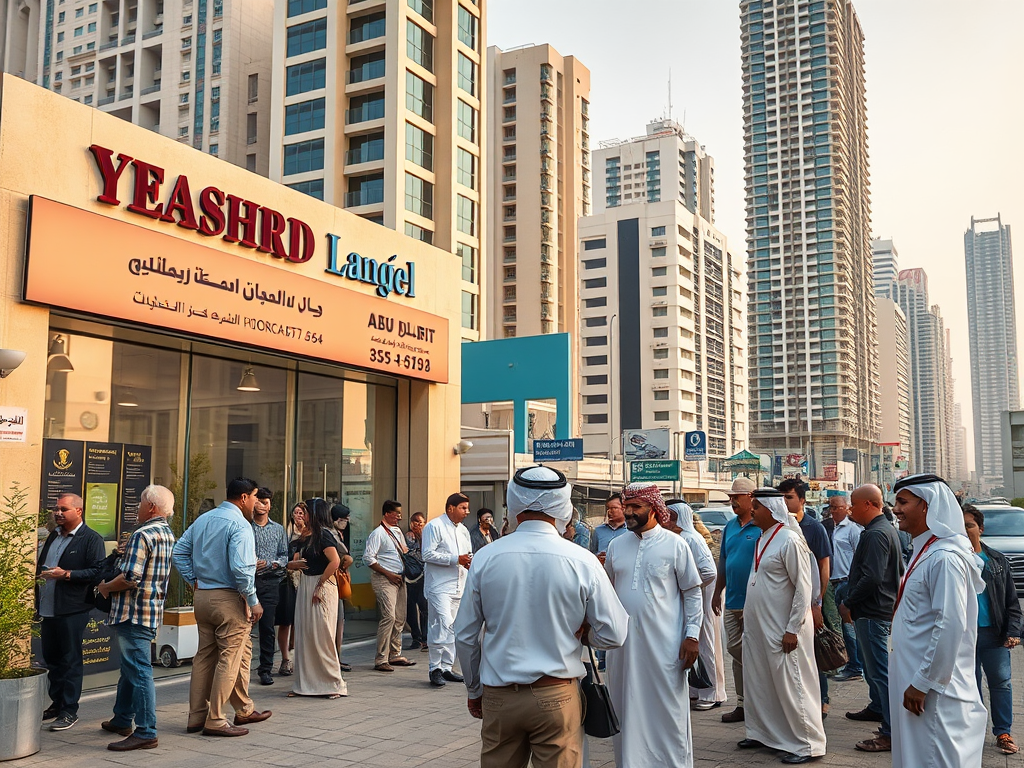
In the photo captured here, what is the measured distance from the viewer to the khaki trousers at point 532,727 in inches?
158

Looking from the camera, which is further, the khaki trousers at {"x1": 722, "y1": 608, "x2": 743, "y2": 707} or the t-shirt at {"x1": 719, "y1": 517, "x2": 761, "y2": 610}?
the khaki trousers at {"x1": 722, "y1": 608, "x2": 743, "y2": 707}

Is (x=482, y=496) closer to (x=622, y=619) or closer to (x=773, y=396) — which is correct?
(x=622, y=619)

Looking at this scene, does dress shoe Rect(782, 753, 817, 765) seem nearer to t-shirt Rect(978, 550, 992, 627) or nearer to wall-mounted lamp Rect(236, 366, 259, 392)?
t-shirt Rect(978, 550, 992, 627)

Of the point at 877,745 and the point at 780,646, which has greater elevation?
the point at 780,646

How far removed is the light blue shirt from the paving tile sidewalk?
1187 millimetres

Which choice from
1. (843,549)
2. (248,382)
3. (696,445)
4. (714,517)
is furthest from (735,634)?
(696,445)

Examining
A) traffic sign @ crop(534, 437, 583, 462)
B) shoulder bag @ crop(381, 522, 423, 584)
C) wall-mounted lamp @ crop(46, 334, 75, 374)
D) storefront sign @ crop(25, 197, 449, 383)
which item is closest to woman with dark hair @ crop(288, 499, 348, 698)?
shoulder bag @ crop(381, 522, 423, 584)

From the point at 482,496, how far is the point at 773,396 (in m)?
114

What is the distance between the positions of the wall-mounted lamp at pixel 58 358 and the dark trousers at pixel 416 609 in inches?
195

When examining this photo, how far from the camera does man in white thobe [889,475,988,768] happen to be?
4781mm

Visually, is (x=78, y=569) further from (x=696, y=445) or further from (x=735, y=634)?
(x=696, y=445)

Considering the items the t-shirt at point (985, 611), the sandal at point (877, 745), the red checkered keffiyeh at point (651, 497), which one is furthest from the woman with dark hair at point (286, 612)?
the t-shirt at point (985, 611)

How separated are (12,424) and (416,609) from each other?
563cm

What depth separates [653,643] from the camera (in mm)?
5895
